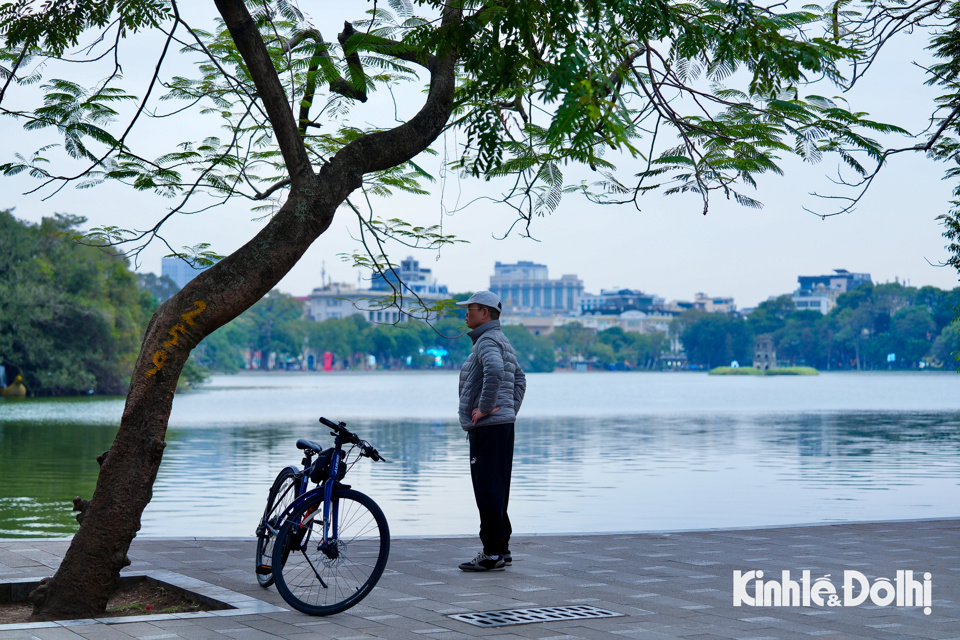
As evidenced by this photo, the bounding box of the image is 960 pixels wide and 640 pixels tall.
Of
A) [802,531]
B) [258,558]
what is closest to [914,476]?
[802,531]

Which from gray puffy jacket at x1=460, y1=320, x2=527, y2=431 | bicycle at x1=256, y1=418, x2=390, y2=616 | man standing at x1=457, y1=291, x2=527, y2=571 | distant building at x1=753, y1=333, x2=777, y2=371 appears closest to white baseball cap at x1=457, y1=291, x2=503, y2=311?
man standing at x1=457, y1=291, x2=527, y2=571

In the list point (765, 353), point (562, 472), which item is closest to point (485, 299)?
point (562, 472)

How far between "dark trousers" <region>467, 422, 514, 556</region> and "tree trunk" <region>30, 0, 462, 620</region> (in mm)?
1903

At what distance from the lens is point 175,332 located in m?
6.20

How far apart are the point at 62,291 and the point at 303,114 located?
51665 mm

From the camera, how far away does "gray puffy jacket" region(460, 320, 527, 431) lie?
24.5ft

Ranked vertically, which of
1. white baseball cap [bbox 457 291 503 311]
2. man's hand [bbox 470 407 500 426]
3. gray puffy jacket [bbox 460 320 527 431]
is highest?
white baseball cap [bbox 457 291 503 311]

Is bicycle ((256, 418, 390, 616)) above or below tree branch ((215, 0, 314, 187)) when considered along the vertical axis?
below

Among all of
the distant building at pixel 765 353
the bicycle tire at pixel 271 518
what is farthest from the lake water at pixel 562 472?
the distant building at pixel 765 353

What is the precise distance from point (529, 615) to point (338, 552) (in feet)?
3.64

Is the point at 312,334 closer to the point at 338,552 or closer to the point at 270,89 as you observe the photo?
the point at 270,89

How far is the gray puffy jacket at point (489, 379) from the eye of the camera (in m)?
7.47

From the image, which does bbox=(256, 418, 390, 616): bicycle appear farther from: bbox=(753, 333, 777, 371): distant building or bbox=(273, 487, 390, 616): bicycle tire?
bbox=(753, 333, 777, 371): distant building

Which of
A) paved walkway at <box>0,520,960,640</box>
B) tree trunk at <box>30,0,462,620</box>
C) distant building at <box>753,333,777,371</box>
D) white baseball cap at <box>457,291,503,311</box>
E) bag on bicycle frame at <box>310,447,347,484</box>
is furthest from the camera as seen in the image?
distant building at <box>753,333,777,371</box>
